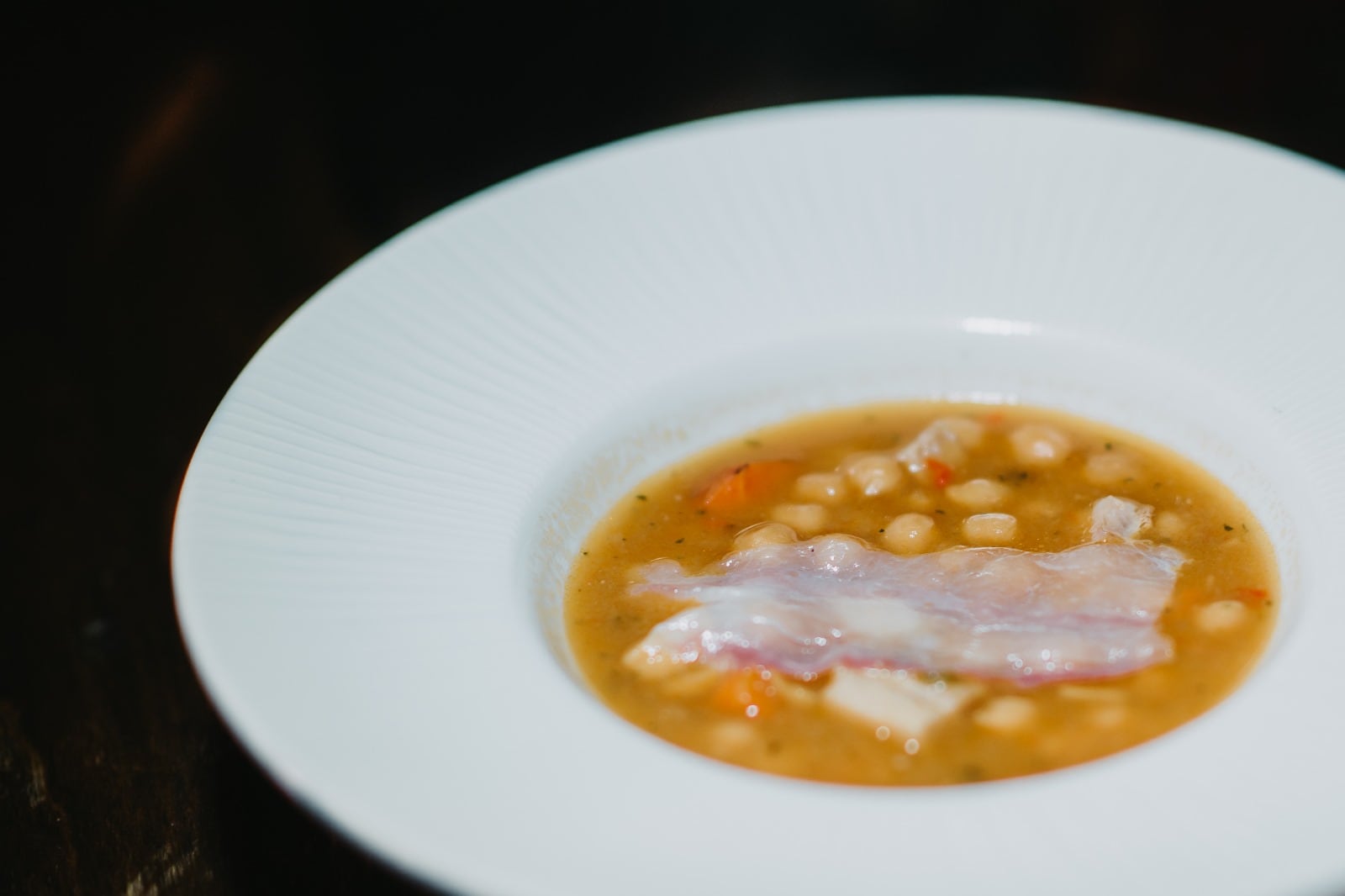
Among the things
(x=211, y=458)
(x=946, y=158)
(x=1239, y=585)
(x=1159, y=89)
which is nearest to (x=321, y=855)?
(x=211, y=458)

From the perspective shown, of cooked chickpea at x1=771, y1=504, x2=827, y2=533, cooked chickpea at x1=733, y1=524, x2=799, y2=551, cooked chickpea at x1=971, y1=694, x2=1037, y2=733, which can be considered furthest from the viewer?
cooked chickpea at x1=771, y1=504, x2=827, y2=533

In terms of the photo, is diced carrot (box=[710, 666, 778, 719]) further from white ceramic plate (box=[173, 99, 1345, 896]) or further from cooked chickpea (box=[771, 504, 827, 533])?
cooked chickpea (box=[771, 504, 827, 533])

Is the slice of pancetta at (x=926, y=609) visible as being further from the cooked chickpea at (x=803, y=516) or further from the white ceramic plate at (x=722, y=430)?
the white ceramic plate at (x=722, y=430)

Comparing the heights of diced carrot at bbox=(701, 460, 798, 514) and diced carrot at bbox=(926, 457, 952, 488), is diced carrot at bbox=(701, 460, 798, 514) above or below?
below

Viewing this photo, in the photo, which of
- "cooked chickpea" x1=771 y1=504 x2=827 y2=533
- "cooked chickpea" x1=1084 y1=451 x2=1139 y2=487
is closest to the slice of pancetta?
"cooked chickpea" x1=771 y1=504 x2=827 y2=533

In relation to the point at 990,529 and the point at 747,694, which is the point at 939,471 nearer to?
the point at 990,529

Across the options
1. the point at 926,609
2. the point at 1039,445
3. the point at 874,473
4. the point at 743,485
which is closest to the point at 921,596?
the point at 926,609

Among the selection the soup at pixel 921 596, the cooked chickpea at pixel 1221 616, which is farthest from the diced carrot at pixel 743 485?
the cooked chickpea at pixel 1221 616
